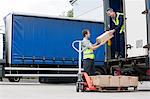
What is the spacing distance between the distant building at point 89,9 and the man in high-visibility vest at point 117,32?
7.73 m

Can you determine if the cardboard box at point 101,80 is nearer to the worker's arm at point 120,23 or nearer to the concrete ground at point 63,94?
the concrete ground at point 63,94

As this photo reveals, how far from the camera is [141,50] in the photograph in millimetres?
11008

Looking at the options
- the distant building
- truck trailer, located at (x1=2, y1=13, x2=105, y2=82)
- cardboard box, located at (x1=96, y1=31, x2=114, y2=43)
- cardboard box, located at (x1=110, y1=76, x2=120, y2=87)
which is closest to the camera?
cardboard box, located at (x1=110, y1=76, x2=120, y2=87)

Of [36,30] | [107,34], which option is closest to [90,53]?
[107,34]

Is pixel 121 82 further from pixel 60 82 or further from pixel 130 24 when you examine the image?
pixel 60 82

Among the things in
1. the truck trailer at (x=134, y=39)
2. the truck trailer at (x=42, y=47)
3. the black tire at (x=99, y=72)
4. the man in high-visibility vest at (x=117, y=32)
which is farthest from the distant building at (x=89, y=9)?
the truck trailer at (x=134, y=39)

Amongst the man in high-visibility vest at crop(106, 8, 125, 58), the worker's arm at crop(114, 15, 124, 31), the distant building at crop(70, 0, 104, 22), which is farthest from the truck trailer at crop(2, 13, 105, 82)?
the worker's arm at crop(114, 15, 124, 31)

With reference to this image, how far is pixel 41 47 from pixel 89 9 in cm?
605

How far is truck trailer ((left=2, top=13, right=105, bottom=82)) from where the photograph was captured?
17.7 meters

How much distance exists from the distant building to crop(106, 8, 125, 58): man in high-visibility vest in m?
7.73

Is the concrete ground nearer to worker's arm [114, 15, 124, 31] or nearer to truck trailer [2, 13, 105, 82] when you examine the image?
worker's arm [114, 15, 124, 31]

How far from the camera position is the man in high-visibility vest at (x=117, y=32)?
40.5ft

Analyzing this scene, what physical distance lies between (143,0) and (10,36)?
8.30m

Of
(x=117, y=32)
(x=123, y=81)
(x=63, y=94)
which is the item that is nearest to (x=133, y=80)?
(x=123, y=81)
